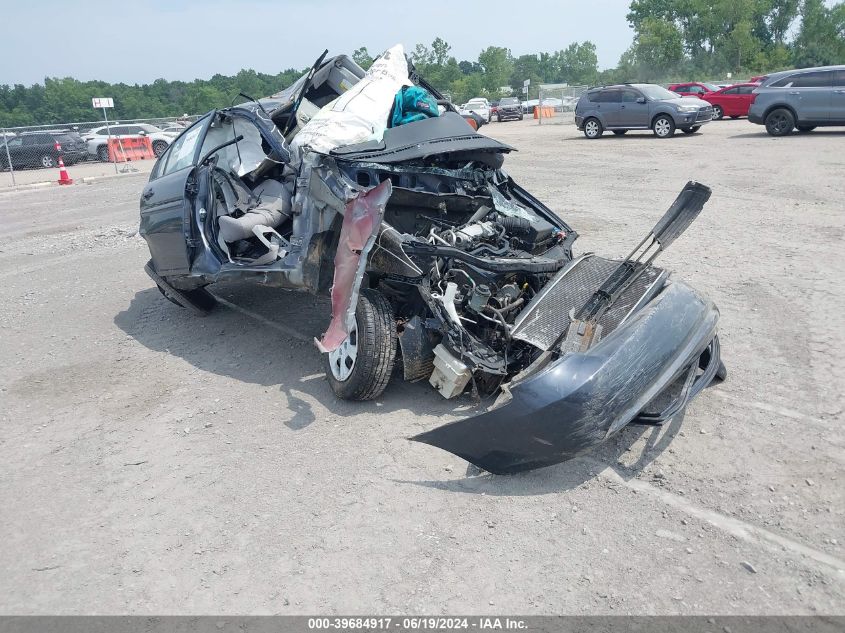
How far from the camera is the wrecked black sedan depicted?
11.5 feet

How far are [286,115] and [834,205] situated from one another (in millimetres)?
7555

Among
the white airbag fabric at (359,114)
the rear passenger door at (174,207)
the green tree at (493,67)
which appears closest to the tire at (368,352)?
the white airbag fabric at (359,114)

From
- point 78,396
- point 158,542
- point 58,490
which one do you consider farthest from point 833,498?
point 78,396

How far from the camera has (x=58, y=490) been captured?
394 cm

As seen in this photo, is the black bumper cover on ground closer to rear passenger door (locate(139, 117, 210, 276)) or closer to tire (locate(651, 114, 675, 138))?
rear passenger door (locate(139, 117, 210, 276))

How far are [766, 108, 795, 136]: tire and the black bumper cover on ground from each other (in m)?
16.4

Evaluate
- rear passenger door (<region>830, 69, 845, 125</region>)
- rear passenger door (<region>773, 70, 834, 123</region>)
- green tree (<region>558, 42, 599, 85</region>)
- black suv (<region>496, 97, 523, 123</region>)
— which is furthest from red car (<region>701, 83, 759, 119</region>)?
green tree (<region>558, 42, 599, 85</region>)

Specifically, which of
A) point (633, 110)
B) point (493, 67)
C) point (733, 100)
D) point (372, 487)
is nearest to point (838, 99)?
point (633, 110)

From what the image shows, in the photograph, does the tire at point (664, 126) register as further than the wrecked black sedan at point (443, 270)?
Yes

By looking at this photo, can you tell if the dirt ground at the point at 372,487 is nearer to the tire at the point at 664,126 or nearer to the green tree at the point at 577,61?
the tire at the point at 664,126

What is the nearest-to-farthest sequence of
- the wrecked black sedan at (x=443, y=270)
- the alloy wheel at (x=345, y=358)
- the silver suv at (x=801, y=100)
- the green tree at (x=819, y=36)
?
the wrecked black sedan at (x=443, y=270), the alloy wheel at (x=345, y=358), the silver suv at (x=801, y=100), the green tree at (x=819, y=36)

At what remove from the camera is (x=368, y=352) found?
4.42 meters

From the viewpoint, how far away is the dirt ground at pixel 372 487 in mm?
2938

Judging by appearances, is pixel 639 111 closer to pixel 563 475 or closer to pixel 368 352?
pixel 368 352
